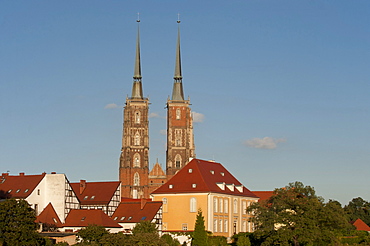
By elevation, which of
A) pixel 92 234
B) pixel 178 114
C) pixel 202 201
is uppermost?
pixel 178 114

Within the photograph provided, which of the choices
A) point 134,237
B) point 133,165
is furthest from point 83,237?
point 133,165

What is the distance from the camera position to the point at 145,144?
117250mm

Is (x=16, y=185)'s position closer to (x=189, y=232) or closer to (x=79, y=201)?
(x=79, y=201)

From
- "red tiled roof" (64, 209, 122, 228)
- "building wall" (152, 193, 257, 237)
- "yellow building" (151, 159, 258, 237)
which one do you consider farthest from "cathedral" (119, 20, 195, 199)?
"red tiled roof" (64, 209, 122, 228)

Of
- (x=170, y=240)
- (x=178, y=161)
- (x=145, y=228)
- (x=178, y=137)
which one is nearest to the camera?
(x=145, y=228)

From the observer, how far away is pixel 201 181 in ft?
242

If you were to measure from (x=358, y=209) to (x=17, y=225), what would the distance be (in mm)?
75167

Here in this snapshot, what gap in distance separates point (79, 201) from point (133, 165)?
42.0 metres

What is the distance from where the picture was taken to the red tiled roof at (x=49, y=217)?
6681cm

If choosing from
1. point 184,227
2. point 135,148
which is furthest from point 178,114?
point 184,227

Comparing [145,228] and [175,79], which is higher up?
[175,79]

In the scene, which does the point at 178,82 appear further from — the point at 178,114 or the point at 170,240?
the point at 170,240

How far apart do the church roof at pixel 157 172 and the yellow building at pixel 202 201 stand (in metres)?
41.2

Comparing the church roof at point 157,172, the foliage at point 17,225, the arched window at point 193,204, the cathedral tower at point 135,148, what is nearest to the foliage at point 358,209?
the church roof at point 157,172
